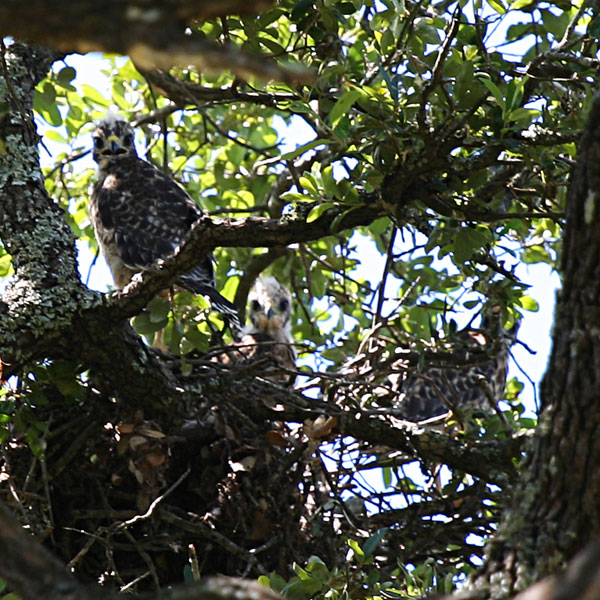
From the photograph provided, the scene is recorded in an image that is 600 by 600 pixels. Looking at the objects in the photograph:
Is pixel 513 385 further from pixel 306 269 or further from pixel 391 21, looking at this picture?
pixel 391 21

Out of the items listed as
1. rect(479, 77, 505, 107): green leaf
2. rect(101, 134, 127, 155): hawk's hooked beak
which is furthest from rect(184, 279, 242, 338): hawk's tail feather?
rect(479, 77, 505, 107): green leaf

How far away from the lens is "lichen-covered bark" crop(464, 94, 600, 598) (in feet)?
5.71

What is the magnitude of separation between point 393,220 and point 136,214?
7.47 ft

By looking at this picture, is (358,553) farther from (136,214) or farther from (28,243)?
(136,214)

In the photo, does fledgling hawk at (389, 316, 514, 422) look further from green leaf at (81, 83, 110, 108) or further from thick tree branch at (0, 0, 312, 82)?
thick tree branch at (0, 0, 312, 82)

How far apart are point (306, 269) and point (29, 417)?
1.84m

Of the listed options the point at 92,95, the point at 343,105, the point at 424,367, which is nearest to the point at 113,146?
the point at 92,95

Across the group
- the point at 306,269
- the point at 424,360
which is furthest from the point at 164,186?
the point at 424,360

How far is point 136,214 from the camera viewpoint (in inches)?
209

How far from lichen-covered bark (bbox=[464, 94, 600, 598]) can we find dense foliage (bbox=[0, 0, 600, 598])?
4.19 feet

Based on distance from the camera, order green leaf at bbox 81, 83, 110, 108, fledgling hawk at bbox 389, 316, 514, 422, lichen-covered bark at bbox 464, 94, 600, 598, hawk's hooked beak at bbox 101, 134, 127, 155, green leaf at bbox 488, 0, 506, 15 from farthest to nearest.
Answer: hawk's hooked beak at bbox 101, 134, 127, 155 < green leaf at bbox 81, 83, 110, 108 < fledgling hawk at bbox 389, 316, 514, 422 < green leaf at bbox 488, 0, 506, 15 < lichen-covered bark at bbox 464, 94, 600, 598

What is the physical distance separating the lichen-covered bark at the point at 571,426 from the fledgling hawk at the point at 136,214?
10.4 feet

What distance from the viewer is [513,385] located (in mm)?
5656

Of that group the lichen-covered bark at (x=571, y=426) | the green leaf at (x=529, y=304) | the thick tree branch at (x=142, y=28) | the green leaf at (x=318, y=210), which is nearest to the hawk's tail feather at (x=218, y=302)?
the green leaf at (x=529, y=304)
